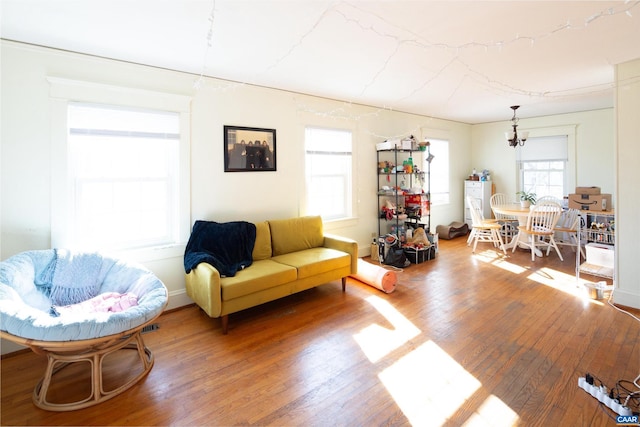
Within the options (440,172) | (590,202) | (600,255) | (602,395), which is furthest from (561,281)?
(440,172)

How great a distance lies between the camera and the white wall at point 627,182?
10.7 ft

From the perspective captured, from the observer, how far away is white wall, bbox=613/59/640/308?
326 centimetres

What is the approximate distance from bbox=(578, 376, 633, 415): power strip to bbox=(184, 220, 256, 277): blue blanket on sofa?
9.05 feet

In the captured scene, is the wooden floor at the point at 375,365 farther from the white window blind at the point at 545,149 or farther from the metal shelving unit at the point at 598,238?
the white window blind at the point at 545,149

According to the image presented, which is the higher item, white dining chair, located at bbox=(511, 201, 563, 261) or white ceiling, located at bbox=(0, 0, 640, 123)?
white ceiling, located at bbox=(0, 0, 640, 123)

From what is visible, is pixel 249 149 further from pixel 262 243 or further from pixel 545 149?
pixel 545 149

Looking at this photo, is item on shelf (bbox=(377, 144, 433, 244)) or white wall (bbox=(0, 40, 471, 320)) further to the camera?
item on shelf (bbox=(377, 144, 433, 244))

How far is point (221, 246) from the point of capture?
11.1 ft

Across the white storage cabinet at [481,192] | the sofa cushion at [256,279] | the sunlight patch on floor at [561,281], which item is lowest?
the sunlight patch on floor at [561,281]

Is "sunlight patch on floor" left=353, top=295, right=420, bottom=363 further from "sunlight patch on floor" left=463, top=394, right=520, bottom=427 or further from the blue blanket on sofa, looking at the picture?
the blue blanket on sofa

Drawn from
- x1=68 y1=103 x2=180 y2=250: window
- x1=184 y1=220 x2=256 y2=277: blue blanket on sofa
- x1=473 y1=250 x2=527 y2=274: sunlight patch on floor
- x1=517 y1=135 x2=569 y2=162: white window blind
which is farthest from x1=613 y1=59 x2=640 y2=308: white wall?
x1=68 y1=103 x2=180 y2=250: window

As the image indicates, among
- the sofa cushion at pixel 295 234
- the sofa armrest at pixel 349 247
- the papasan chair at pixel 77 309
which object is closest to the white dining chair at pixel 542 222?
the sofa armrest at pixel 349 247

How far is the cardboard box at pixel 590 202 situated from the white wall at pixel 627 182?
466mm

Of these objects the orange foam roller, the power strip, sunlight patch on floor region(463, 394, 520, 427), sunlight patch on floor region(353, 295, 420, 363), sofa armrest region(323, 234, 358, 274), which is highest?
sofa armrest region(323, 234, 358, 274)
